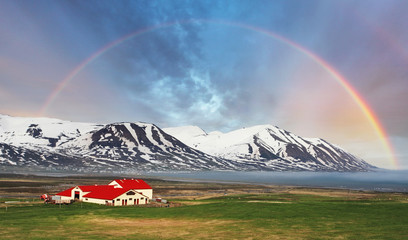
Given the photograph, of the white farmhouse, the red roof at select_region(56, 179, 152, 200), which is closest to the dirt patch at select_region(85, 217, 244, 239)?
the white farmhouse

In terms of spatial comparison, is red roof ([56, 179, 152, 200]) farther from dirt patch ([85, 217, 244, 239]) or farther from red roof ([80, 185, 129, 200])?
dirt patch ([85, 217, 244, 239])

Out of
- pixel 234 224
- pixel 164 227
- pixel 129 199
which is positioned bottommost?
pixel 129 199

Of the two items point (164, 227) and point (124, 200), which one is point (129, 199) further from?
point (164, 227)

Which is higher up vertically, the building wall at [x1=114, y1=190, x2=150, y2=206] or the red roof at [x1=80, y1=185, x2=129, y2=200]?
the red roof at [x1=80, y1=185, x2=129, y2=200]

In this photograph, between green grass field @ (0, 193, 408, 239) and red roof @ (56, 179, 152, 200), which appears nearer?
green grass field @ (0, 193, 408, 239)

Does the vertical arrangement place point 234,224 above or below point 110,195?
above

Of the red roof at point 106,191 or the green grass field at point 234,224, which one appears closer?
the green grass field at point 234,224

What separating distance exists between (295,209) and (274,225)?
731 inches

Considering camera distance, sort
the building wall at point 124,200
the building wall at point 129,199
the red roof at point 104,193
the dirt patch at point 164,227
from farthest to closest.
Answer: the building wall at point 129,199 < the red roof at point 104,193 < the building wall at point 124,200 < the dirt patch at point 164,227

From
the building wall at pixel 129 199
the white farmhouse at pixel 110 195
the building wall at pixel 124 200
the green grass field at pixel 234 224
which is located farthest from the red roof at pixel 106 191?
the green grass field at pixel 234 224

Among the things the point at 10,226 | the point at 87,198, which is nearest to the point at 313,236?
the point at 10,226

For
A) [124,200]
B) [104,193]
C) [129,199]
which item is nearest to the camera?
[124,200]

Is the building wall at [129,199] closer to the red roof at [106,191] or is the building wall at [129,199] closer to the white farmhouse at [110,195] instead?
the white farmhouse at [110,195]

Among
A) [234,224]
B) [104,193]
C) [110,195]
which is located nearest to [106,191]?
[104,193]
